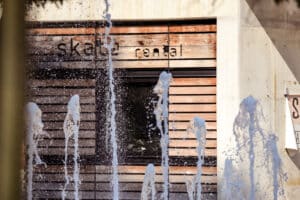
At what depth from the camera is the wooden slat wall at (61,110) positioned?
22.8 feet

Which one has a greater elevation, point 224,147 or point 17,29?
point 17,29

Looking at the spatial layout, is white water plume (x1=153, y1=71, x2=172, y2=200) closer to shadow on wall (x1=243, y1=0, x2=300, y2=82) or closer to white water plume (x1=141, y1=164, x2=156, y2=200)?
white water plume (x1=141, y1=164, x2=156, y2=200)

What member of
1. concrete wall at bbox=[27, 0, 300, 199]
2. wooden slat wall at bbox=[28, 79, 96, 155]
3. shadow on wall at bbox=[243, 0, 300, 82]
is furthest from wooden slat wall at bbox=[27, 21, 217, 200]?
shadow on wall at bbox=[243, 0, 300, 82]

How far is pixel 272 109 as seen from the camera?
6.73 metres

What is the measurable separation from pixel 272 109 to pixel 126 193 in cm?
189

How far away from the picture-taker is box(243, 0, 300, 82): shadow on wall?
6785 mm

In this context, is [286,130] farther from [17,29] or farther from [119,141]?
[17,29]

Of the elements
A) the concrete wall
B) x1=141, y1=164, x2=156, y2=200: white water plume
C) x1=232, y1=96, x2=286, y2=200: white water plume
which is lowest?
x1=141, y1=164, x2=156, y2=200: white water plume

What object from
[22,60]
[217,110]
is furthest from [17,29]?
[217,110]

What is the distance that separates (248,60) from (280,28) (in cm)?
52

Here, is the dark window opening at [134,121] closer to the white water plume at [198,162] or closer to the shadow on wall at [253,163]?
the white water plume at [198,162]

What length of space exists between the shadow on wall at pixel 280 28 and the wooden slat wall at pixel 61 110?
2054 millimetres

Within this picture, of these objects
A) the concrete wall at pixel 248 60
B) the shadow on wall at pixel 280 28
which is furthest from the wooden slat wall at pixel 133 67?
the shadow on wall at pixel 280 28

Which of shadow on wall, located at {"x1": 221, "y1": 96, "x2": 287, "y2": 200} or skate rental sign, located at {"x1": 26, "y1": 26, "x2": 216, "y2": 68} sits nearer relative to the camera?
shadow on wall, located at {"x1": 221, "y1": 96, "x2": 287, "y2": 200}
